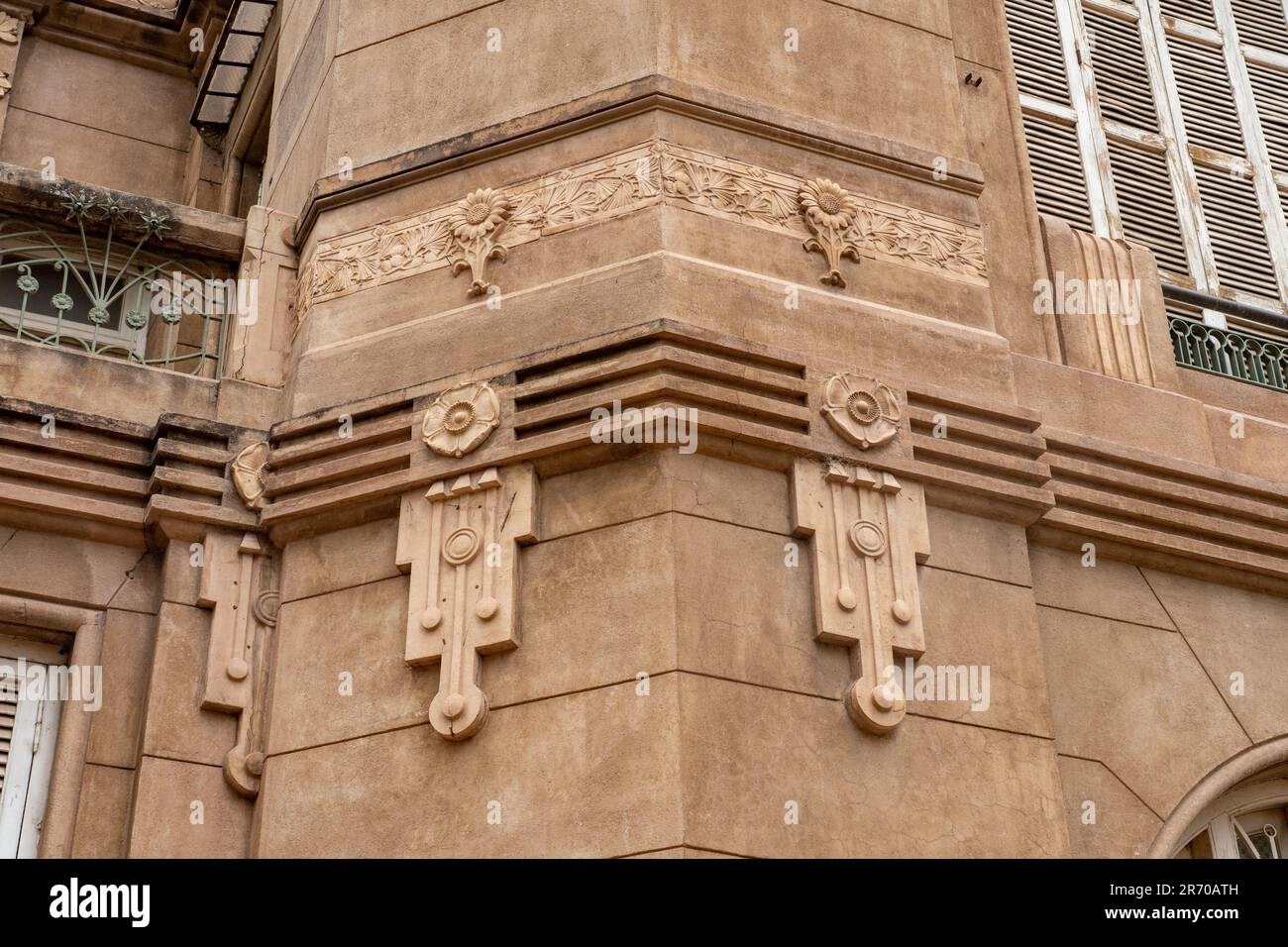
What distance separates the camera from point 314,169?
10.7 m

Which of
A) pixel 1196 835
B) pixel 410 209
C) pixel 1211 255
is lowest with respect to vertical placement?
pixel 1196 835

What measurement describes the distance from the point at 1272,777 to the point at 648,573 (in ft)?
12.1

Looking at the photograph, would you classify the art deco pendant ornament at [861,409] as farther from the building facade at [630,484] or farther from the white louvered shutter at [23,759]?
the white louvered shutter at [23,759]

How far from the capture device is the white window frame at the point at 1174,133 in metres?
12.6

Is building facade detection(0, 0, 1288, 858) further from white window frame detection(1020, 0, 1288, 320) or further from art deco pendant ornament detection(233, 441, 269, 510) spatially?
white window frame detection(1020, 0, 1288, 320)

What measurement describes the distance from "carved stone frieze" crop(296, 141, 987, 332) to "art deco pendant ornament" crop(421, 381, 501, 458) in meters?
0.67

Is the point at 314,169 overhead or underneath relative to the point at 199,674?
overhead

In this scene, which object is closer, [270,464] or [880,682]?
[880,682]

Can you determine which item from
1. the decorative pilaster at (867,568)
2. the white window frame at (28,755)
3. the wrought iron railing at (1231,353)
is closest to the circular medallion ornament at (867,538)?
the decorative pilaster at (867,568)

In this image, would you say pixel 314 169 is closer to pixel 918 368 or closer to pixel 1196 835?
pixel 918 368

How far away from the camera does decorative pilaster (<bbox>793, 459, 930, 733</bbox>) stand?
8547 mm

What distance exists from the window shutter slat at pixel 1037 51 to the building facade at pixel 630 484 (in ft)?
4.81
